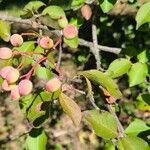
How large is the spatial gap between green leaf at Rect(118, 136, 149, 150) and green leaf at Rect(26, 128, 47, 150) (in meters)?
0.33

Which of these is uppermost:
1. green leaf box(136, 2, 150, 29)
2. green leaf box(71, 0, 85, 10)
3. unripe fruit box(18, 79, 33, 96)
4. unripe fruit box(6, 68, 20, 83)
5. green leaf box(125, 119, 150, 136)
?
green leaf box(136, 2, 150, 29)

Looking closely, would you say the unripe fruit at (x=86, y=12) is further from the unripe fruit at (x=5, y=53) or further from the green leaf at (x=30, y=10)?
the unripe fruit at (x=5, y=53)

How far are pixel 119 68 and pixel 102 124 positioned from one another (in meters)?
0.45

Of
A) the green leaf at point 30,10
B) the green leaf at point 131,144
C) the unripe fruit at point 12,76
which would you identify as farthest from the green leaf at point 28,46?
the green leaf at point 131,144

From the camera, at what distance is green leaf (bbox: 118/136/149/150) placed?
1239 mm

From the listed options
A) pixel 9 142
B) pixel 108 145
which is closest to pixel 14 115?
pixel 9 142

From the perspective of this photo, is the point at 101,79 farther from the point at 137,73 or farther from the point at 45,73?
the point at 137,73

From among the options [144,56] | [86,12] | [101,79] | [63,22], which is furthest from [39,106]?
[144,56]

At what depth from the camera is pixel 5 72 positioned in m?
1.23

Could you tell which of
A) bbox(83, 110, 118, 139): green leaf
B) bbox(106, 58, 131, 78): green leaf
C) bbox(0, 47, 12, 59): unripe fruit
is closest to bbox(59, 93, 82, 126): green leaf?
bbox(83, 110, 118, 139): green leaf

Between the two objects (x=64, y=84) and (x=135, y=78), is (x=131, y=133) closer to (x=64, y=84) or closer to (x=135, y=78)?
(x=135, y=78)

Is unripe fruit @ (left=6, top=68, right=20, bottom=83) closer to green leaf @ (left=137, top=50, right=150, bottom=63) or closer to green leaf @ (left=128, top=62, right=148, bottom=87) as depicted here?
green leaf @ (left=128, top=62, right=148, bottom=87)

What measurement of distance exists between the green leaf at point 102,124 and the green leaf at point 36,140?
0.27 m

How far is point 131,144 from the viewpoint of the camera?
124cm
